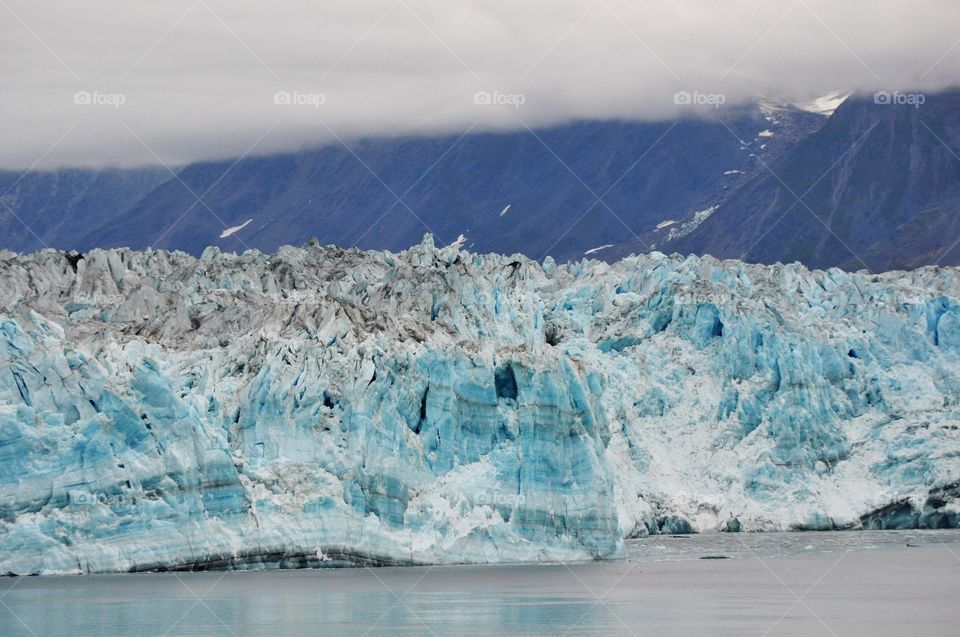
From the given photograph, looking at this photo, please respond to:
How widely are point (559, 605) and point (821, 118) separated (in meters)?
136

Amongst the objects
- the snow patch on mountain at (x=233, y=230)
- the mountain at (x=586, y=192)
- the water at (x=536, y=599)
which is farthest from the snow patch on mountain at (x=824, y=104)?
the water at (x=536, y=599)

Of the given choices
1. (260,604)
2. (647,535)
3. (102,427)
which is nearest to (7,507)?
(102,427)

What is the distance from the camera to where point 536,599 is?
39.4m

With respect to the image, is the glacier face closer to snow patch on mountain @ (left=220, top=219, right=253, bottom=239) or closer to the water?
the water

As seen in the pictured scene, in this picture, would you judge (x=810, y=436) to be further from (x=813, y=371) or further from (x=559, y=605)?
(x=559, y=605)

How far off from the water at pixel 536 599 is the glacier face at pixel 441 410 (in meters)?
1.15

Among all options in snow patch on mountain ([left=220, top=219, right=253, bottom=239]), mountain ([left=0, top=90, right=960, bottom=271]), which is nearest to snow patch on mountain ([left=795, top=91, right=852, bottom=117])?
mountain ([left=0, top=90, right=960, bottom=271])

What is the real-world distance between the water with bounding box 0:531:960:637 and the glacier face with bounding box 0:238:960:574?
3.77 feet

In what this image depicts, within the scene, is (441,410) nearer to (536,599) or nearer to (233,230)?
(536,599)

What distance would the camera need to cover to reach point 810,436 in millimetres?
56312

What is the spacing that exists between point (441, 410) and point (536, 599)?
6932mm

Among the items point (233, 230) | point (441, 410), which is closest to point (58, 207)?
point (233, 230)

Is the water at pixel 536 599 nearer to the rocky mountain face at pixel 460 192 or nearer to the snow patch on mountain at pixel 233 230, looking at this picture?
the rocky mountain face at pixel 460 192

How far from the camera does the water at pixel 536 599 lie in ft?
115
